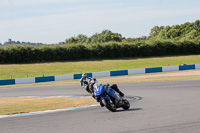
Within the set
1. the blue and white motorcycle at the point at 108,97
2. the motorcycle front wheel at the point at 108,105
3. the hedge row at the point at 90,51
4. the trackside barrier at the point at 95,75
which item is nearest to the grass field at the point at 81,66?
the hedge row at the point at 90,51

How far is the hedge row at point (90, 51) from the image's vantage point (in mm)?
55031

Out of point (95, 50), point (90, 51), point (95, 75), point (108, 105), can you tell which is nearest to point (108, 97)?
point (108, 105)

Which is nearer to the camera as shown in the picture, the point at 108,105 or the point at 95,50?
the point at 108,105

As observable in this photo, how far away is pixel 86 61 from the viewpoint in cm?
5775

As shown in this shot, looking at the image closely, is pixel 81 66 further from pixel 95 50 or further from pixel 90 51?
pixel 95 50

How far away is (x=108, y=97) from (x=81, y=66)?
4256cm

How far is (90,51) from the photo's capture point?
199 ft

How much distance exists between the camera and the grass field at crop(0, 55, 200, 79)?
47500mm

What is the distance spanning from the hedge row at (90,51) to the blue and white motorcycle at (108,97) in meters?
45.6

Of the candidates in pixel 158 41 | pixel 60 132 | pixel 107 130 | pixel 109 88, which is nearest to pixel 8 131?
pixel 60 132

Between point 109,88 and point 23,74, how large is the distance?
37.1 metres

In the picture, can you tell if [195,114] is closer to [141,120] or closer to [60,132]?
[141,120]

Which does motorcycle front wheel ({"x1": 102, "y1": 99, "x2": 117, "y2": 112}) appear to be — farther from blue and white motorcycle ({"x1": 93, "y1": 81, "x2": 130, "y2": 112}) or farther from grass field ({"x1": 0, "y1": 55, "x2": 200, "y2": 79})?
grass field ({"x1": 0, "y1": 55, "x2": 200, "y2": 79})

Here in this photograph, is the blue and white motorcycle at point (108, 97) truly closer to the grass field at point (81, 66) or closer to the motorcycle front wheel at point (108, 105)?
the motorcycle front wheel at point (108, 105)
